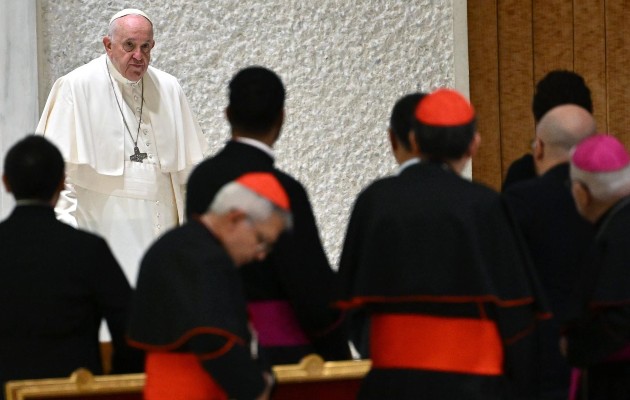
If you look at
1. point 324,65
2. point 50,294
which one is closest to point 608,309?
point 50,294

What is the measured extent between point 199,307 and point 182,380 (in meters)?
0.25

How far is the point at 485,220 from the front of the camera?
4.13 meters

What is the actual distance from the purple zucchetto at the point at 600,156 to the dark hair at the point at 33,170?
1.57 metres

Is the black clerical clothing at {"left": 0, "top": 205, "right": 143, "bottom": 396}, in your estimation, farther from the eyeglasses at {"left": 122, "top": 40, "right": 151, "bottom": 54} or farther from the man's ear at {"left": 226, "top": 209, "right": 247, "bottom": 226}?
the eyeglasses at {"left": 122, "top": 40, "right": 151, "bottom": 54}

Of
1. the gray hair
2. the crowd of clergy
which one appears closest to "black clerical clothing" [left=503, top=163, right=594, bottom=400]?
the crowd of clergy

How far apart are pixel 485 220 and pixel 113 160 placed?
10.4ft

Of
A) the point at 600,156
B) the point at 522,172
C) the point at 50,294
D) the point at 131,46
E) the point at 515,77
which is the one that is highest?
the point at 131,46

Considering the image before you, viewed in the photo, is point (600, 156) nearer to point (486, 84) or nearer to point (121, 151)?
point (121, 151)

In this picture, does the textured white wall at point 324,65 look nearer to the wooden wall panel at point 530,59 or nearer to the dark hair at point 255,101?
the wooden wall panel at point 530,59

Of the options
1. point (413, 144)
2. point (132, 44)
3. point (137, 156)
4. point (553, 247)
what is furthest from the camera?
point (137, 156)

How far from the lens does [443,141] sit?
4.22 metres

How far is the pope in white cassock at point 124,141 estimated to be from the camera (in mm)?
6902

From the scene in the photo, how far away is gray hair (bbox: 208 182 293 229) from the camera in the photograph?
12.6ft

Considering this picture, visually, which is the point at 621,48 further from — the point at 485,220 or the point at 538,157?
the point at 485,220
